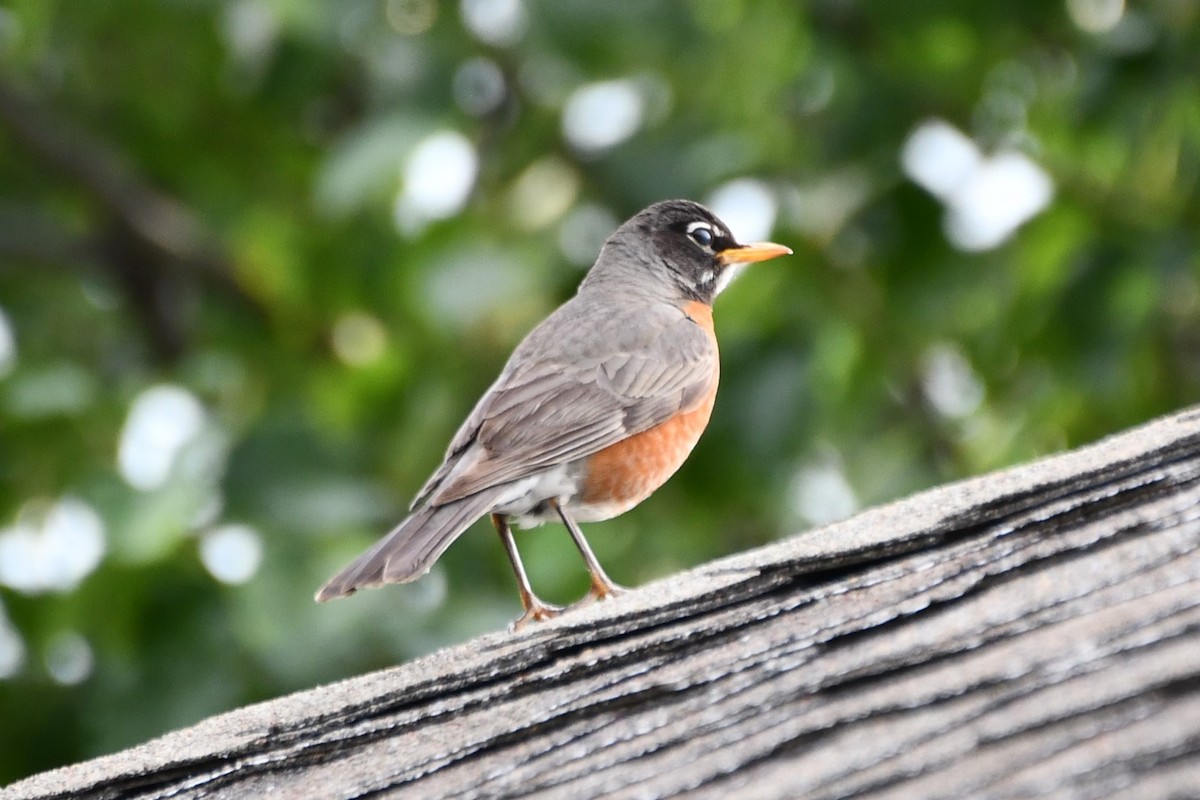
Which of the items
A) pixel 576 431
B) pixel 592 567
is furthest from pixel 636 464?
pixel 592 567

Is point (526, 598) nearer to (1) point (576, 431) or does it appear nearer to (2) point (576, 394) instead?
(1) point (576, 431)

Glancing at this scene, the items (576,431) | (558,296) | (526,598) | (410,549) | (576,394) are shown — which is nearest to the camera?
(410,549)

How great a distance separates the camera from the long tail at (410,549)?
2947 millimetres

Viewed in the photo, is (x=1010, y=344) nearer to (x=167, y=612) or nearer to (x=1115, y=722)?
(x=167, y=612)

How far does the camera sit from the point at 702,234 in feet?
17.6

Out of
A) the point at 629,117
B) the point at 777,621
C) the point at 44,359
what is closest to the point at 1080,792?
the point at 777,621

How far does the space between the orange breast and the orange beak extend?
0.99 meters

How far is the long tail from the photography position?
2947 mm

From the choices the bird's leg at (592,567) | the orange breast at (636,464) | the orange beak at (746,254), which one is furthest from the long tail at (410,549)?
the orange beak at (746,254)

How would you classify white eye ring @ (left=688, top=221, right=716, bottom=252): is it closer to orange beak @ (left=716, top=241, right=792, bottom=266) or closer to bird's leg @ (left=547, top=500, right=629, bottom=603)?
orange beak @ (left=716, top=241, right=792, bottom=266)

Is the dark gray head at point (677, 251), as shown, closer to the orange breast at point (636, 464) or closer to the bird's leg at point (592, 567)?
the orange breast at point (636, 464)

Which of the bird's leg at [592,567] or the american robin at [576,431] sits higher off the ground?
the american robin at [576,431]

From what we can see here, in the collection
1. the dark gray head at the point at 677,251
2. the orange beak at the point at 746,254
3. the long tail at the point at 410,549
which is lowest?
the long tail at the point at 410,549

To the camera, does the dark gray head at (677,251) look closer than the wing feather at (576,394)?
No
